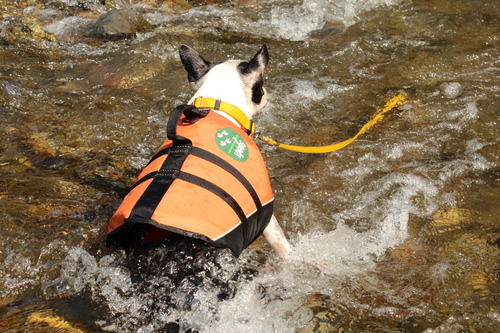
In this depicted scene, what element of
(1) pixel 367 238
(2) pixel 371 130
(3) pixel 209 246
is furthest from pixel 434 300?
(2) pixel 371 130

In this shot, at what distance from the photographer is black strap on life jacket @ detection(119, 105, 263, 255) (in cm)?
272

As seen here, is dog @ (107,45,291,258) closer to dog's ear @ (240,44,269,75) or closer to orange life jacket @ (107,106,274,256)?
orange life jacket @ (107,106,274,256)

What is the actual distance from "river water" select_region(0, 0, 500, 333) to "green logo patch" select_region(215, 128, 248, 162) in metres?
0.80

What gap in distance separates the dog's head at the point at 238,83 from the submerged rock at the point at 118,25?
15.9 feet

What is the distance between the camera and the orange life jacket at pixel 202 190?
8.91 ft

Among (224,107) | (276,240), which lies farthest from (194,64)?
(276,240)

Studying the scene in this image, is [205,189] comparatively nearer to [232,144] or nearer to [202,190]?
[202,190]

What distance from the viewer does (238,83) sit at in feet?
12.9

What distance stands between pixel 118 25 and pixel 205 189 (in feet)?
21.6

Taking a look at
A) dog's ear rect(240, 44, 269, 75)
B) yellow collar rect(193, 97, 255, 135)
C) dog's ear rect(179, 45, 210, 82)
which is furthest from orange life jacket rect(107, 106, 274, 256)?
dog's ear rect(179, 45, 210, 82)

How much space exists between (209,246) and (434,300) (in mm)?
1607

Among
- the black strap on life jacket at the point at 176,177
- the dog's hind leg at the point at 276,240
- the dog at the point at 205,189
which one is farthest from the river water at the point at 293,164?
the black strap on life jacket at the point at 176,177

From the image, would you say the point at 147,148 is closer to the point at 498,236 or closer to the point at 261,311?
the point at 261,311

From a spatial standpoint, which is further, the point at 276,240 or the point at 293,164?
the point at 293,164
